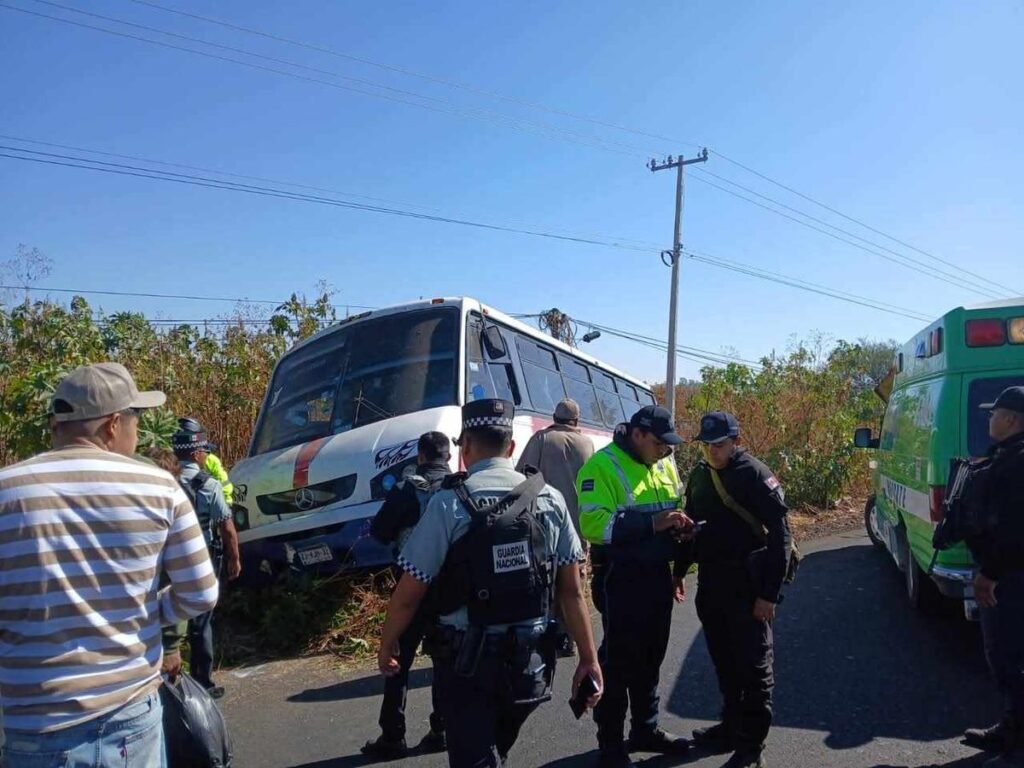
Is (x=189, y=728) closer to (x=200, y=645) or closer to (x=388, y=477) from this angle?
(x=200, y=645)

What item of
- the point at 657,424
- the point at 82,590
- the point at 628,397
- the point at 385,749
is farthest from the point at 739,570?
the point at 628,397

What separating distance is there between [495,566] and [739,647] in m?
1.96

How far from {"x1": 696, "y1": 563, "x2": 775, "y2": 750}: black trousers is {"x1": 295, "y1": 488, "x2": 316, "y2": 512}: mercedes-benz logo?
11.8 ft

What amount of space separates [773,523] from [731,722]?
3.98ft

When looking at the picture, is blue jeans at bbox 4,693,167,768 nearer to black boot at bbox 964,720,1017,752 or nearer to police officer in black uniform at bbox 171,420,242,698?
police officer in black uniform at bbox 171,420,242,698

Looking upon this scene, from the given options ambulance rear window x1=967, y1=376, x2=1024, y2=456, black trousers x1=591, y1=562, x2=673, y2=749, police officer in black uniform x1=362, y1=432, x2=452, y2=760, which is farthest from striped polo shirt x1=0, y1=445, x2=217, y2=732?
ambulance rear window x1=967, y1=376, x2=1024, y2=456

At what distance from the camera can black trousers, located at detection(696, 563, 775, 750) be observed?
4.07 meters

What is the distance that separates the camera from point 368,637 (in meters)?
6.57

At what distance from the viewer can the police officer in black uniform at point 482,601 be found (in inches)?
111

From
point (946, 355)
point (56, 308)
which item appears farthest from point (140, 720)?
point (56, 308)

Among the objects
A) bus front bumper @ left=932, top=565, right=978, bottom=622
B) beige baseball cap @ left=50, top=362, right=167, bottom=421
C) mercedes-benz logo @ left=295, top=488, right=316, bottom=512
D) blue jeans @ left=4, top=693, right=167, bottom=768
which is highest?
beige baseball cap @ left=50, top=362, right=167, bottom=421

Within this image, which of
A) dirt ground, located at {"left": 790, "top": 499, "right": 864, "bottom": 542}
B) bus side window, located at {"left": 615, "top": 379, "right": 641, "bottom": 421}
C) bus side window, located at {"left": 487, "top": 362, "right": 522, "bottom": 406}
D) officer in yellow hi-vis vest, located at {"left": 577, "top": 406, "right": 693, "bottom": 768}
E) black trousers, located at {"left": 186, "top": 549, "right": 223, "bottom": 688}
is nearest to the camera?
officer in yellow hi-vis vest, located at {"left": 577, "top": 406, "right": 693, "bottom": 768}

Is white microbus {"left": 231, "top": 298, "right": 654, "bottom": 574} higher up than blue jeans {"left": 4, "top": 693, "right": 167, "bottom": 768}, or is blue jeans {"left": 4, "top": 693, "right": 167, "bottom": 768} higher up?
white microbus {"left": 231, "top": 298, "right": 654, "bottom": 574}

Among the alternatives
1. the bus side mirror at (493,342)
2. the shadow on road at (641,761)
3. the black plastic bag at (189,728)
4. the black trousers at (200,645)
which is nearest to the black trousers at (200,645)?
the black trousers at (200,645)
